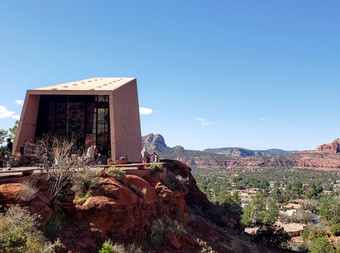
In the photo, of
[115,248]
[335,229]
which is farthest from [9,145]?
[335,229]

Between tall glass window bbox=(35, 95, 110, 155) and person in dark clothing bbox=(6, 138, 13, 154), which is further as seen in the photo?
tall glass window bbox=(35, 95, 110, 155)

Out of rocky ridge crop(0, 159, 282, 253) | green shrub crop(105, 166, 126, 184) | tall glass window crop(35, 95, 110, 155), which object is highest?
tall glass window crop(35, 95, 110, 155)

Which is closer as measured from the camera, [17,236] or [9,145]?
[17,236]

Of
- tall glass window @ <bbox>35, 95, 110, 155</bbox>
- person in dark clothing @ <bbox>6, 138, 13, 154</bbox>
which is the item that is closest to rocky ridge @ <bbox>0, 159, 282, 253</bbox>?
tall glass window @ <bbox>35, 95, 110, 155</bbox>

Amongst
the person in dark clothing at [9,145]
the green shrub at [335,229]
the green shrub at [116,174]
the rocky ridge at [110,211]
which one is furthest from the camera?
the green shrub at [335,229]

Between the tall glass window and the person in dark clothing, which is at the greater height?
the tall glass window

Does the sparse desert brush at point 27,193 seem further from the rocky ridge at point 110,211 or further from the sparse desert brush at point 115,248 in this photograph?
the sparse desert brush at point 115,248

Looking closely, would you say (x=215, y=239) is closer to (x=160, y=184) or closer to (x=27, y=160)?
(x=160, y=184)

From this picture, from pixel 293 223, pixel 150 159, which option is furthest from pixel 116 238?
pixel 293 223

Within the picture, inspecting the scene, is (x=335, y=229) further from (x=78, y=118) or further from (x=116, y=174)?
(x=116, y=174)

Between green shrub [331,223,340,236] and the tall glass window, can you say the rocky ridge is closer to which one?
the tall glass window

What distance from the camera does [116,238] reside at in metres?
11.7

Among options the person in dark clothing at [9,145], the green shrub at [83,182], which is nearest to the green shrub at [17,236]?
the green shrub at [83,182]

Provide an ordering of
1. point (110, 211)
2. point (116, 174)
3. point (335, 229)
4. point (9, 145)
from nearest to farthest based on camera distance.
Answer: point (110, 211) → point (116, 174) → point (9, 145) → point (335, 229)
